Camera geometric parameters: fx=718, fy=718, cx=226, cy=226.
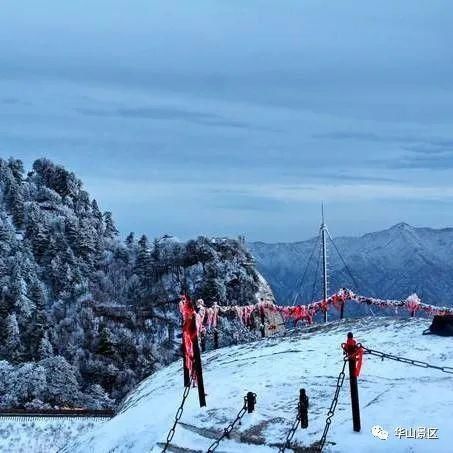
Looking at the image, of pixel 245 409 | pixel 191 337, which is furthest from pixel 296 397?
pixel 191 337

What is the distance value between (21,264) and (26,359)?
52.1 ft

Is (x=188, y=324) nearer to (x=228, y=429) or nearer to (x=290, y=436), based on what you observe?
(x=228, y=429)

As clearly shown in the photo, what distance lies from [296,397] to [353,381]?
281 centimetres

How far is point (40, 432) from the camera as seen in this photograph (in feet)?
87.4

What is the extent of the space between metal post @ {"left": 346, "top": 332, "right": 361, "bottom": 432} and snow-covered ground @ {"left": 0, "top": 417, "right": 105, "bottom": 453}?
1593 centimetres

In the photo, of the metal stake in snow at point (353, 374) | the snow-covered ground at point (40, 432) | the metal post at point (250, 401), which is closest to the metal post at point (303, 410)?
the metal stake in snow at point (353, 374)

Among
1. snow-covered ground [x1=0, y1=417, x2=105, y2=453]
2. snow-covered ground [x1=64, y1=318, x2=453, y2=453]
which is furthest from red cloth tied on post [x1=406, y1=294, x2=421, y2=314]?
snow-covered ground [x1=0, y1=417, x2=105, y2=453]

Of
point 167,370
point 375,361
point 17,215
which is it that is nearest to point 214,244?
point 17,215

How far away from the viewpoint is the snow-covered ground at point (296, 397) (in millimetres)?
12266

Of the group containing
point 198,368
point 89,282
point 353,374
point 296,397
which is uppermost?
point 353,374

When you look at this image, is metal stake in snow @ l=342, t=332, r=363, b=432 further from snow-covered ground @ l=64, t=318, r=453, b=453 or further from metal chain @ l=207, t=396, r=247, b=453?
metal chain @ l=207, t=396, r=247, b=453

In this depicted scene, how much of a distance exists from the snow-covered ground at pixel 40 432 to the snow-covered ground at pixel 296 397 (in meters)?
7.65

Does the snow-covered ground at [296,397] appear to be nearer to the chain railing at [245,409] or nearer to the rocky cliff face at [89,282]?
the chain railing at [245,409]

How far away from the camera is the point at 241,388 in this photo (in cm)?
1541
